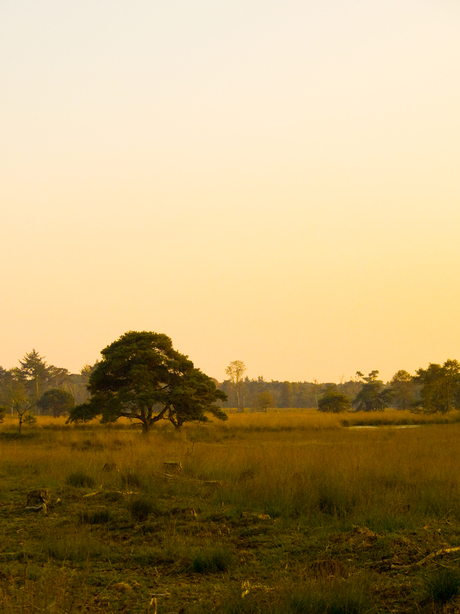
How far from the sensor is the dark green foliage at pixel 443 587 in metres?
4.75

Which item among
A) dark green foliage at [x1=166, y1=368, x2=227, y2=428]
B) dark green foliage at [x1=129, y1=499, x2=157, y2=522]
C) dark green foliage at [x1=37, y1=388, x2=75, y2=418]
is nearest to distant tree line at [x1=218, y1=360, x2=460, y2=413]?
dark green foliage at [x1=37, y1=388, x2=75, y2=418]

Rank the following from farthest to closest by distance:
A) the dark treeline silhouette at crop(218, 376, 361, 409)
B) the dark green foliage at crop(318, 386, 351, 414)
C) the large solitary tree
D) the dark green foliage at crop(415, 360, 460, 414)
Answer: the dark treeline silhouette at crop(218, 376, 361, 409) < the dark green foliage at crop(318, 386, 351, 414) < the dark green foliage at crop(415, 360, 460, 414) < the large solitary tree

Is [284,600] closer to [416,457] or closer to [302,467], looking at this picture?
[302,467]

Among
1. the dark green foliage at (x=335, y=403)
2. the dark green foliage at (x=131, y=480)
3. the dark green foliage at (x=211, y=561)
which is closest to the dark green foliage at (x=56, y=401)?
the dark green foliage at (x=335, y=403)

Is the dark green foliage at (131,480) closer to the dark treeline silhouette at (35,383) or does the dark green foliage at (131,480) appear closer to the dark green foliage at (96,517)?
the dark green foliage at (96,517)

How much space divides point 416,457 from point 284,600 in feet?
37.0

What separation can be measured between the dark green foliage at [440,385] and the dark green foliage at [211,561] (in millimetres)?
45481

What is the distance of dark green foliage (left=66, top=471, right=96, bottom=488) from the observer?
11.8 m

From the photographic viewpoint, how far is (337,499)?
9125mm

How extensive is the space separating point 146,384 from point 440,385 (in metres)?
31.1

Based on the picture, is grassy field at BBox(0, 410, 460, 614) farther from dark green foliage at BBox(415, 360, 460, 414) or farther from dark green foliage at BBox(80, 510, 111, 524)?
dark green foliage at BBox(415, 360, 460, 414)

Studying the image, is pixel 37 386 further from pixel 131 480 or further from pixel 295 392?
pixel 131 480

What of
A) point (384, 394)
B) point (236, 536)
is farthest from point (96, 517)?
point (384, 394)

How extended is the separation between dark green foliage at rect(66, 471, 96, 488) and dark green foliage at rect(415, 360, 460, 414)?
4160 cm
